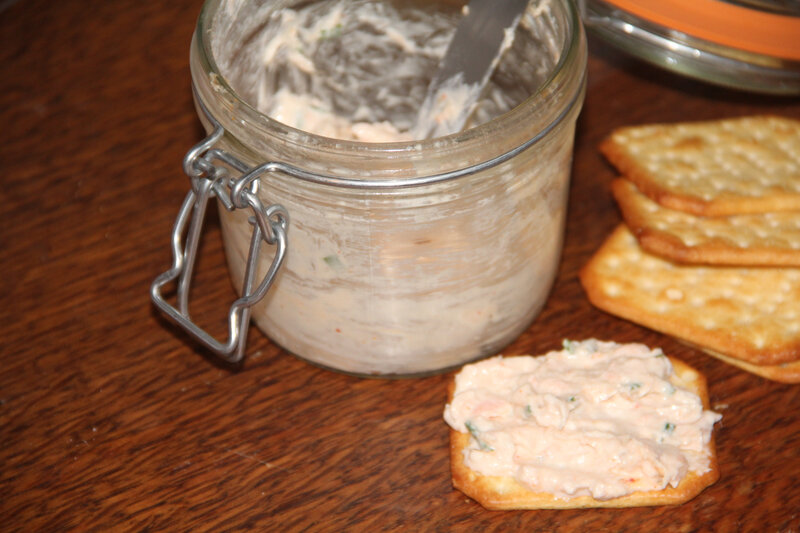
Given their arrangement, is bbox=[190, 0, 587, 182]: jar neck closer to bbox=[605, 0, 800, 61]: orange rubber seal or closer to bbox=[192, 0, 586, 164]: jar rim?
bbox=[192, 0, 586, 164]: jar rim

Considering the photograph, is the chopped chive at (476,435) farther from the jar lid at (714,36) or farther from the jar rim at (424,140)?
the jar lid at (714,36)

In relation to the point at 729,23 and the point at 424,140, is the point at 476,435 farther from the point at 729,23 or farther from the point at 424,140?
the point at 729,23

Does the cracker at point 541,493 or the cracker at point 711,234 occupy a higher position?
the cracker at point 711,234

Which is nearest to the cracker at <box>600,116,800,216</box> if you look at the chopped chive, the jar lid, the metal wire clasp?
the jar lid

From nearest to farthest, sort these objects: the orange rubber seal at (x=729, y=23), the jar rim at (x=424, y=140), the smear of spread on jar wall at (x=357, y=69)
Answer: the jar rim at (x=424, y=140) → the orange rubber seal at (x=729, y=23) → the smear of spread on jar wall at (x=357, y=69)

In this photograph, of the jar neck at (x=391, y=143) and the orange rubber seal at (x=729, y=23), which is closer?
the jar neck at (x=391, y=143)

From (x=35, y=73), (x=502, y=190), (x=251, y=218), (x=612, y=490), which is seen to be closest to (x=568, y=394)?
(x=612, y=490)

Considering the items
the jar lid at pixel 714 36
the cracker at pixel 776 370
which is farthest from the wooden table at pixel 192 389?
the jar lid at pixel 714 36

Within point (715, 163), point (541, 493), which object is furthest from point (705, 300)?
point (541, 493)
